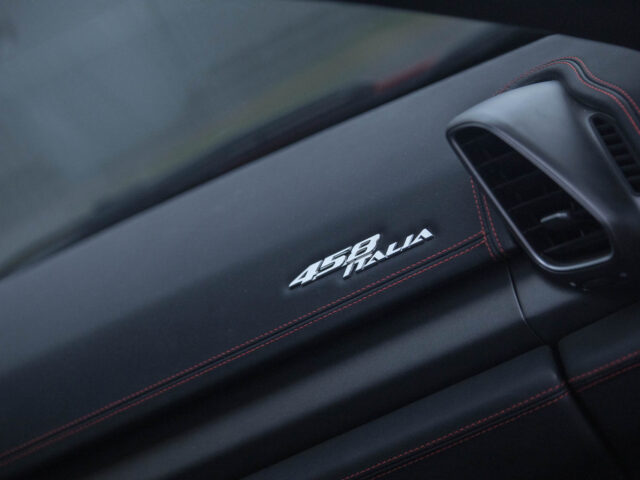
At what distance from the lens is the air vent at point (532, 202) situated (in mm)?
1591

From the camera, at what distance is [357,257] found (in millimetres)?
1870

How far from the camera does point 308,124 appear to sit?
7.22 ft

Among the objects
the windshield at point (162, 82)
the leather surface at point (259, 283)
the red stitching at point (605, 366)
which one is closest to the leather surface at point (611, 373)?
the red stitching at point (605, 366)

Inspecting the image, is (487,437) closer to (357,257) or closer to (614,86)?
(357,257)

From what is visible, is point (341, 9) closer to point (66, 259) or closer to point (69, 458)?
point (66, 259)

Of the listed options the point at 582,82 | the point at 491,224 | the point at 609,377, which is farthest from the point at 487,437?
the point at 582,82

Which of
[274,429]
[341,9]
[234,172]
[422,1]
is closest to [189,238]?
[234,172]

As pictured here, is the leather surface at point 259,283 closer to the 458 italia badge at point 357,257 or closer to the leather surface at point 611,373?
the 458 italia badge at point 357,257

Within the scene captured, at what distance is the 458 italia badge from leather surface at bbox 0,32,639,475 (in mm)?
18

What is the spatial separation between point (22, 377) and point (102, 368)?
A: 253 millimetres

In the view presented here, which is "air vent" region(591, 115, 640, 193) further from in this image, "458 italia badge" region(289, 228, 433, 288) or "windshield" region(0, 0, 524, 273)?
"windshield" region(0, 0, 524, 273)

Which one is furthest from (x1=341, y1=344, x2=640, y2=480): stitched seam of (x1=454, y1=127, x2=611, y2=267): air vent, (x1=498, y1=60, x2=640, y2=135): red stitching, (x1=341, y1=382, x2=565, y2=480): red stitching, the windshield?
the windshield

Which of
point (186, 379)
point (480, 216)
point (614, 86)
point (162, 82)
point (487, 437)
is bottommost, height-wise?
point (487, 437)

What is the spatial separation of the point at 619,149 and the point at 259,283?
945 mm
